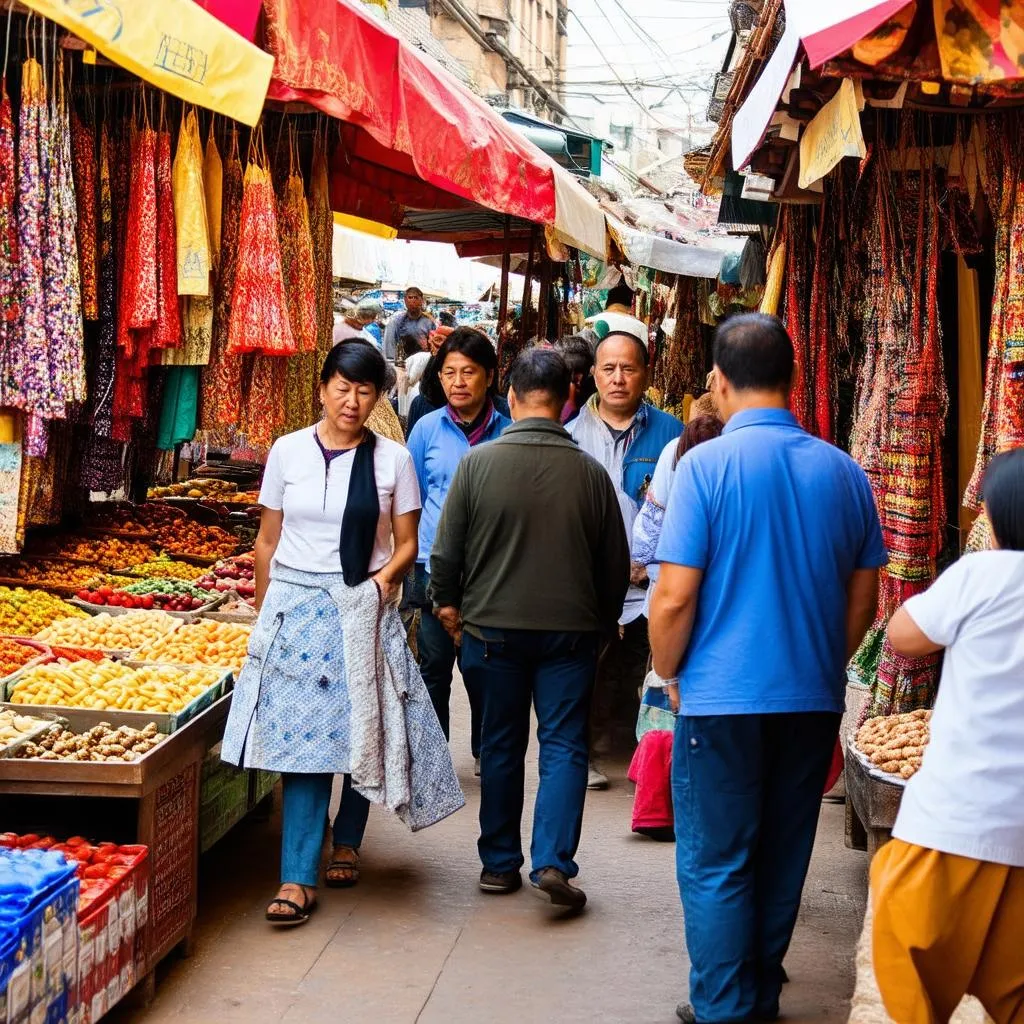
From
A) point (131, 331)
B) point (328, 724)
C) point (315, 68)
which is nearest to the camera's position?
point (328, 724)

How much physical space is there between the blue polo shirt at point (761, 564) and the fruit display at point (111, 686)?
1917mm

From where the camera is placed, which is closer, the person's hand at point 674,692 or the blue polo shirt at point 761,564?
the blue polo shirt at point 761,564

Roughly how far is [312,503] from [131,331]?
1536 mm

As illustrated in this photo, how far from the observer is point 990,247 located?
6.04 metres

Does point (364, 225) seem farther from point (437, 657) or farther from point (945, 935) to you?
point (945, 935)

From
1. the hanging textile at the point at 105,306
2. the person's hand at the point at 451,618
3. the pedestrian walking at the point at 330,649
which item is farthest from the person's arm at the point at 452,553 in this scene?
the hanging textile at the point at 105,306

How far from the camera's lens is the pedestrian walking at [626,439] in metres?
6.30

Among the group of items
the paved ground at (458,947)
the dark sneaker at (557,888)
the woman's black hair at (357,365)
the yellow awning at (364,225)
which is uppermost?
the yellow awning at (364,225)

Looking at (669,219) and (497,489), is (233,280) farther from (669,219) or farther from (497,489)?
(669,219)

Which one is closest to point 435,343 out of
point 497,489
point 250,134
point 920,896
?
point 250,134

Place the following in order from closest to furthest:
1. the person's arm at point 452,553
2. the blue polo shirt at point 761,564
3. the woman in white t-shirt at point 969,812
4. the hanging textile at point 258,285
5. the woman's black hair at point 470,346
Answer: the woman in white t-shirt at point 969,812, the blue polo shirt at point 761,564, the person's arm at point 452,553, the hanging textile at point 258,285, the woman's black hair at point 470,346

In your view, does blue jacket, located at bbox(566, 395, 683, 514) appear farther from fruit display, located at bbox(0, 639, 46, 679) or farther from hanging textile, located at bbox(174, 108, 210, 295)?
fruit display, located at bbox(0, 639, 46, 679)

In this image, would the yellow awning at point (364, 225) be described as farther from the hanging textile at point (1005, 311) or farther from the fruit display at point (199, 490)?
the hanging textile at point (1005, 311)

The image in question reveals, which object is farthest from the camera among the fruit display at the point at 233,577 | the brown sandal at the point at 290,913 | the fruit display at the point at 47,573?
the fruit display at the point at 233,577
